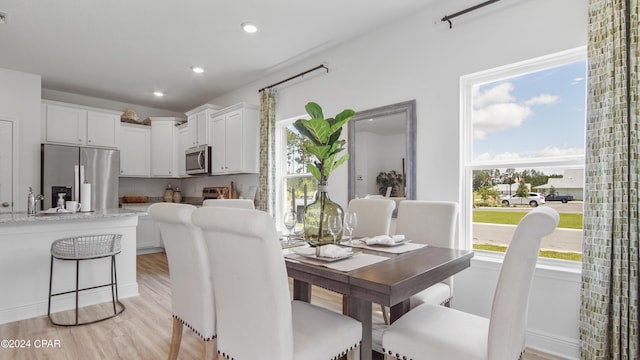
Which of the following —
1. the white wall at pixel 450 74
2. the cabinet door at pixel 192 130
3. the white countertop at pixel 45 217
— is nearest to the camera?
the white wall at pixel 450 74

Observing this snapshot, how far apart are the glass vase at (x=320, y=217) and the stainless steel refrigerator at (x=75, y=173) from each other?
3.61 meters

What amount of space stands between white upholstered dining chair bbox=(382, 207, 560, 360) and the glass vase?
0.63 metres

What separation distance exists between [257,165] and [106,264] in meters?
2.10

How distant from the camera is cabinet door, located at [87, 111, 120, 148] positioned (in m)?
5.09

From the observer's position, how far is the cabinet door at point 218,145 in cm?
477

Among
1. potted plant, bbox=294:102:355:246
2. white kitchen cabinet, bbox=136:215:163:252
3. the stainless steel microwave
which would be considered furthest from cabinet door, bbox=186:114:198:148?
potted plant, bbox=294:102:355:246

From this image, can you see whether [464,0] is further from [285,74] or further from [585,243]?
[285,74]

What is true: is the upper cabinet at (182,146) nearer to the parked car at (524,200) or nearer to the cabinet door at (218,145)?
the cabinet door at (218,145)

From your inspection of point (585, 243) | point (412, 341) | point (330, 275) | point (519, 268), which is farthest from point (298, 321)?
point (585, 243)

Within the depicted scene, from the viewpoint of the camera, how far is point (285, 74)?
426cm

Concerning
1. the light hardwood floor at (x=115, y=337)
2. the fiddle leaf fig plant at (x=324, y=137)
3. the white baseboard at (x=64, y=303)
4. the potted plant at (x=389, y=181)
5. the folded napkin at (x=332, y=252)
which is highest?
the fiddle leaf fig plant at (x=324, y=137)

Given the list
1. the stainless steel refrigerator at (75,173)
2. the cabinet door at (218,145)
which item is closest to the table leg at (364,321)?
the cabinet door at (218,145)

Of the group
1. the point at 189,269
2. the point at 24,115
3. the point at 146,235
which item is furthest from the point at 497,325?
the point at 24,115

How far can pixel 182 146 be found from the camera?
5.73m
